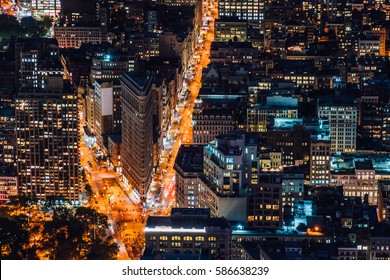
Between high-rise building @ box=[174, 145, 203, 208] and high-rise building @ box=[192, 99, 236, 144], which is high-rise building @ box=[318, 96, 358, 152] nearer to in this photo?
high-rise building @ box=[192, 99, 236, 144]

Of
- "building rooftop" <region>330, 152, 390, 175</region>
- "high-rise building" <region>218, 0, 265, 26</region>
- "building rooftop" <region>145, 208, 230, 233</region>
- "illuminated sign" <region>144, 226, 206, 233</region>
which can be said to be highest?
"high-rise building" <region>218, 0, 265, 26</region>

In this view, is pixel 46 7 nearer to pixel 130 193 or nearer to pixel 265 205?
pixel 130 193

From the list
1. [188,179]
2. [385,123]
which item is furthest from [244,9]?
[188,179]

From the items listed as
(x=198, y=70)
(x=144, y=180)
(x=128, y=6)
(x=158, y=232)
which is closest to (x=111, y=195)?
(x=144, y=180)

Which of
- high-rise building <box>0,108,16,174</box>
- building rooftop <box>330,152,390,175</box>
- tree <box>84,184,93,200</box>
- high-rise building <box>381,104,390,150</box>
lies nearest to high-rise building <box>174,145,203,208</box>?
tree <box>84,184,93,200</box>

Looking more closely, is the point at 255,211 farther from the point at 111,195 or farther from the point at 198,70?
the point at 198,70

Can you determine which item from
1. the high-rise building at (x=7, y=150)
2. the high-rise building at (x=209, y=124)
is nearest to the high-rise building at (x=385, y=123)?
the high-rise building at (x=209, y=124)
